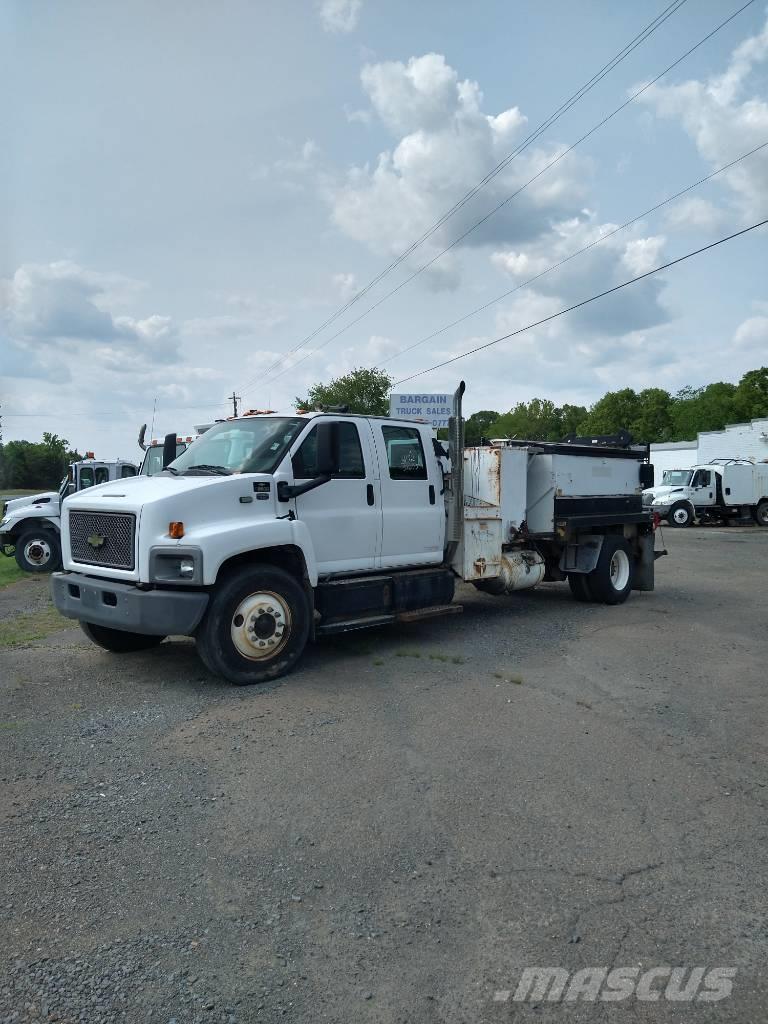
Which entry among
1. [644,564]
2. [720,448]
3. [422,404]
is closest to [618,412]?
[720,448]

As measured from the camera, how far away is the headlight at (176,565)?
19.8 feet

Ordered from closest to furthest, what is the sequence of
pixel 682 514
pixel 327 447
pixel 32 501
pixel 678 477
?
1. pixel 327 447
2. pixel 32 501
3. pixel 682 514
4. pixel 678 477

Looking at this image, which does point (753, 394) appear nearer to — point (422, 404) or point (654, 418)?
point (654, 418)

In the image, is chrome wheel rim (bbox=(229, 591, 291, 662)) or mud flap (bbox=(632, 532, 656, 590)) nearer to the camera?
chrome wheel rim (bbox=(229, 591, 291, 662))

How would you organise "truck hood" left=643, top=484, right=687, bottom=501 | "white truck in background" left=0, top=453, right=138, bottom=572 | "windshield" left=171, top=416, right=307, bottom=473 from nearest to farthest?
"windshield" left=171, top=416, right=307, bottom=473
"white truck in background" left=0, top=453, right=138, bottom=572
"truck hood" left=643, top=484, right=687, bottom=501

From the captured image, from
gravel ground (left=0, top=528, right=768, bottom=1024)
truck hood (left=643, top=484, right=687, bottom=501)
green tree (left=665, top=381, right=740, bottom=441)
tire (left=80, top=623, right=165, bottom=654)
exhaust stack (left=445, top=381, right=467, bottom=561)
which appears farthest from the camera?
green tree (left=665, top=381, right=740, bottom=441)

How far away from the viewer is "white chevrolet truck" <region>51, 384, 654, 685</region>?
6195mm

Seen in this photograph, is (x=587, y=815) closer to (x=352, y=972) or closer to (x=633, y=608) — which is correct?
(x=352, y=972)

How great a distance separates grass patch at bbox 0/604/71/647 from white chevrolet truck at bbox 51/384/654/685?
1.45 meters

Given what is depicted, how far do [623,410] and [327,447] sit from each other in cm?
9137

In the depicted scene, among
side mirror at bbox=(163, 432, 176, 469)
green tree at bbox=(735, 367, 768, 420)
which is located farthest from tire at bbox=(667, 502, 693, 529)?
green tree at bbox=(735, 367, 768, 420)

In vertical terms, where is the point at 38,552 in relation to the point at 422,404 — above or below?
below

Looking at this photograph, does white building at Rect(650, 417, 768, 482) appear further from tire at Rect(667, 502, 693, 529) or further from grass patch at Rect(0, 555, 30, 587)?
grass patch at Rect(0, 555, 30, 587)

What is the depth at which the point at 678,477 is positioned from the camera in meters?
30.4
